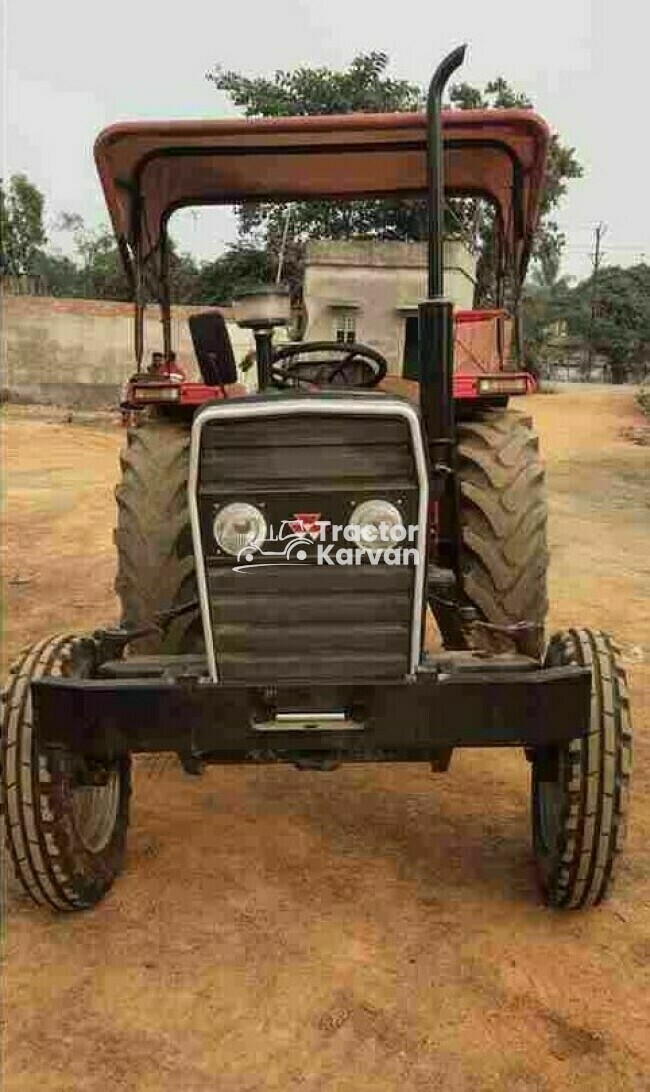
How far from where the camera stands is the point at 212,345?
141 inches

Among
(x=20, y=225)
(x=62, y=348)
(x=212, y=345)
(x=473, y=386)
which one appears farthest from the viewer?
(x=20, y=225)

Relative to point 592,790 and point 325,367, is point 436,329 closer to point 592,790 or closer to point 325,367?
point 325,367

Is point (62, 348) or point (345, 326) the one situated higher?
point (345, 326)

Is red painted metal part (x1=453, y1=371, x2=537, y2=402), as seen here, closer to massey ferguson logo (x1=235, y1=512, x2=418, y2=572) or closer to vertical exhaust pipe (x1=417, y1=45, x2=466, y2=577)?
vertical exhaust pipe (x1=417, y1=45, x2=466, y2=577)

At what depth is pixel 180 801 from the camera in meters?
4.28

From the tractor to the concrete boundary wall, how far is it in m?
20.4

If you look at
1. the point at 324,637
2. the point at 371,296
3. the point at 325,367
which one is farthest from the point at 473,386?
the point at 371,296

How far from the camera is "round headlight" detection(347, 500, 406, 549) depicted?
9.62ft

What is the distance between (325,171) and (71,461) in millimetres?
11936

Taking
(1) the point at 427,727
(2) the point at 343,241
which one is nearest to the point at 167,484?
(1) the point at 427,727

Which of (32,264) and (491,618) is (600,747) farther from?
(32,264)

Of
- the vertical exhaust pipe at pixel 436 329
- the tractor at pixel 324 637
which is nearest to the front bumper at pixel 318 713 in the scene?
the tractor at pixel 324 637

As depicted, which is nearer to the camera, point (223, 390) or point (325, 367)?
point (223, 390)

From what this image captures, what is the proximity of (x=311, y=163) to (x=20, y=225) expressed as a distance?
3506cm
